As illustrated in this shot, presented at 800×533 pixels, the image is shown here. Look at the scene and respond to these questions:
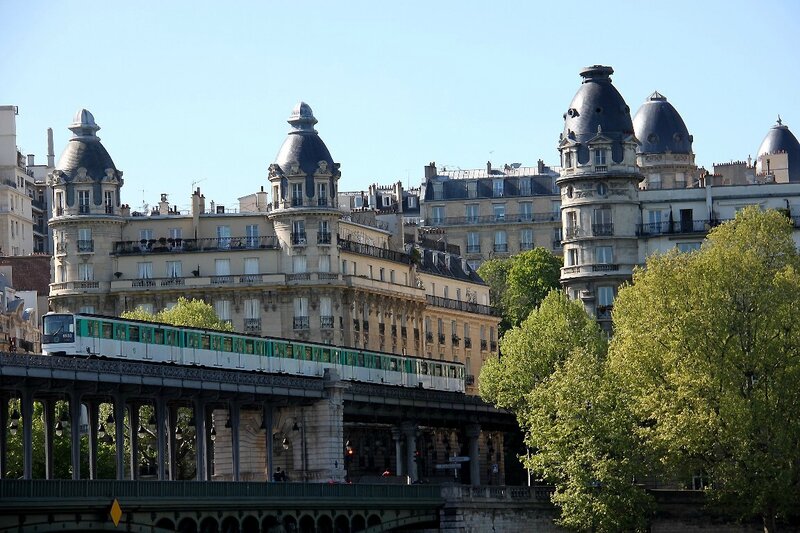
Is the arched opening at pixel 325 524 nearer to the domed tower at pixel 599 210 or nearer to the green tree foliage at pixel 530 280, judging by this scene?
the domed tower at pixel 599 210

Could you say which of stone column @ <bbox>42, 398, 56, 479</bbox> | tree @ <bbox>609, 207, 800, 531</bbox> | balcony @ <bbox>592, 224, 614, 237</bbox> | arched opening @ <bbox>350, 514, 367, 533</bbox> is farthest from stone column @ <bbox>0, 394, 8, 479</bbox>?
balcony @ <bbox>592, 224, 614, 237</bbox>

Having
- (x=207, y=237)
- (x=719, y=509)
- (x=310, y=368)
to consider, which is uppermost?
(x=207, y=237)

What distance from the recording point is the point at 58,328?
115m

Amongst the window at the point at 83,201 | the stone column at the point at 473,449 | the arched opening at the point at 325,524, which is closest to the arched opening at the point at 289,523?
the arched opening at the point at 325,524

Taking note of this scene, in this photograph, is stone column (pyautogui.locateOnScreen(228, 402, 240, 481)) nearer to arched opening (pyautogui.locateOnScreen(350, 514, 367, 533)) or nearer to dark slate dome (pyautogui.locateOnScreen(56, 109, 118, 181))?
arched opening (pyautogui.locateOnScreen(350, 514, 367, 533))

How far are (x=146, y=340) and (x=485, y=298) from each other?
75.6m

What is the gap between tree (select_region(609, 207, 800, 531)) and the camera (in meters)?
124

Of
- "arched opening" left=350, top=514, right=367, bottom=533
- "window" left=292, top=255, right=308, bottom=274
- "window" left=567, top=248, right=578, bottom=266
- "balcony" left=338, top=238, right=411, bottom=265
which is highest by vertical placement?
"balcony" left=338, top=238, right=411, bottom=265

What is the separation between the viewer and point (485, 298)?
195500 millimetres

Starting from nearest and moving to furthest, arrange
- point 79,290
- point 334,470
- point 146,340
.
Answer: point 146,340
point 334,470
point 79,290

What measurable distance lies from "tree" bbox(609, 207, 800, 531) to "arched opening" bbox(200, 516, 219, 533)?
27.8 m

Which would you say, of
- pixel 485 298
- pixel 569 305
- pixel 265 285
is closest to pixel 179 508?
pixel 569 305

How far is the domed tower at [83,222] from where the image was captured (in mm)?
167375

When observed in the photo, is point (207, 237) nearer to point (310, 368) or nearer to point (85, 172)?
point (85, 172)
